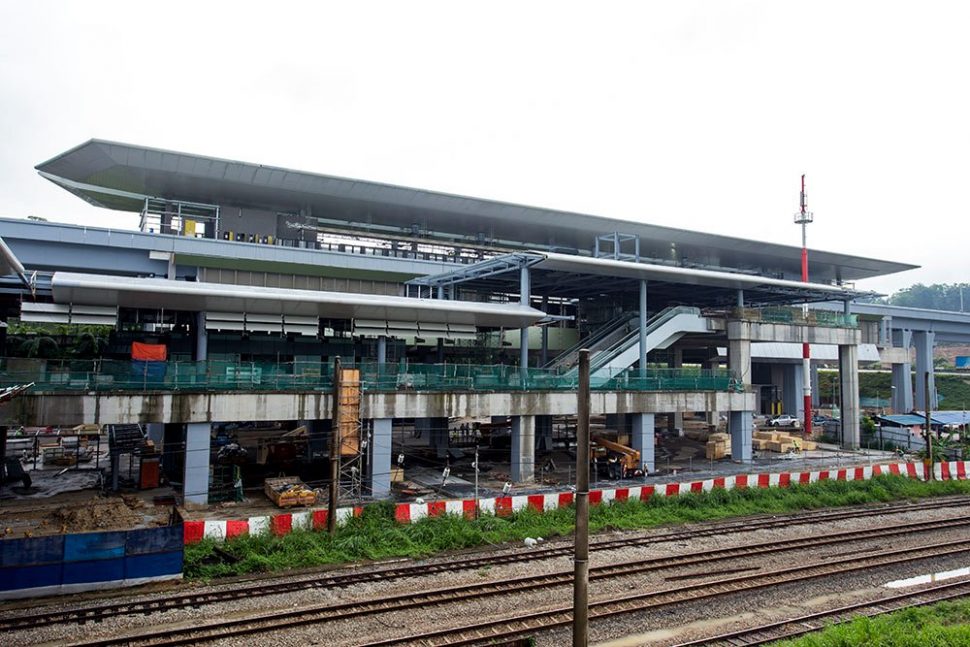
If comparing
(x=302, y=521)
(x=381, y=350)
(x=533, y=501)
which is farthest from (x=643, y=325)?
(x=302, y=521)

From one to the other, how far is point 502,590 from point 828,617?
7.71 metres

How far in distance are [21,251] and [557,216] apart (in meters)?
34.7

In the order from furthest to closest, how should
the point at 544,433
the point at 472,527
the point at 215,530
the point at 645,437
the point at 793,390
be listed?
the point at 793,390 < the point at 544,433 < the point at 645,437 < the point at 472,527 < the point at 215,530

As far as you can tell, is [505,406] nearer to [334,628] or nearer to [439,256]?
[334,628]

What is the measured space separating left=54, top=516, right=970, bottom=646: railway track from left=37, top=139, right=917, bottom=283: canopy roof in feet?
102

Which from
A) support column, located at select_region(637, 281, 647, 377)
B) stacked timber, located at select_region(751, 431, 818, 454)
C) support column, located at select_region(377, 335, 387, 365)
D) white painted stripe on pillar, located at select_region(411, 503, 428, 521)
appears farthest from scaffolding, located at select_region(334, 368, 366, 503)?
stacked timber, located at select_region(751, 431, 818, 454)

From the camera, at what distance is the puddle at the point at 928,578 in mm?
17600

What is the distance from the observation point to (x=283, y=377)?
82.1ft

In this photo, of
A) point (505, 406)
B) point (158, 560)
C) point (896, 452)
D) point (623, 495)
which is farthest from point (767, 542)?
point (896, 452)

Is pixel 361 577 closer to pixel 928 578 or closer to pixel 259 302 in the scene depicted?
pixel 259 302

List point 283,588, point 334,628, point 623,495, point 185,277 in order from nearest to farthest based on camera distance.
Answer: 1. point 334,628
2. point 283,588
3. point 623,495
4. point 185,277

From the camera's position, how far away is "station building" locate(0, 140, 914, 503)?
2431 centimetres

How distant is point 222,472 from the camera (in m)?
27.8

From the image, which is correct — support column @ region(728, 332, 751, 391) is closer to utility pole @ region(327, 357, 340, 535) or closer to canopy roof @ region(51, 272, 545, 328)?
canopy roof @ region(51, 272, 545, 328)
